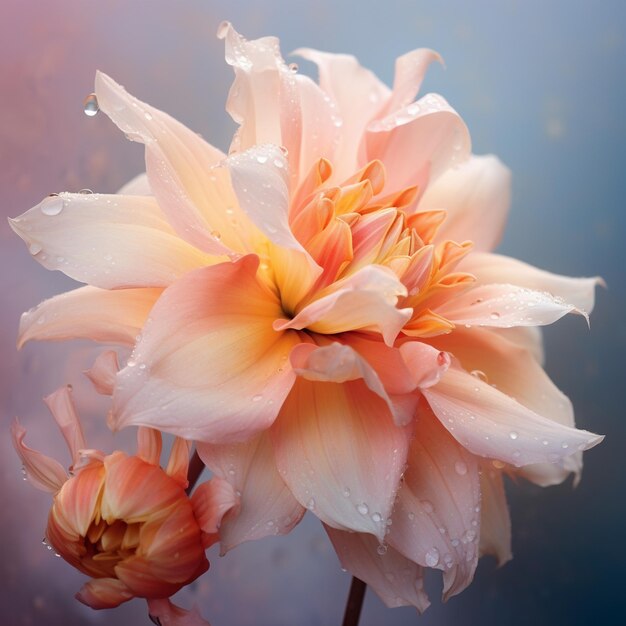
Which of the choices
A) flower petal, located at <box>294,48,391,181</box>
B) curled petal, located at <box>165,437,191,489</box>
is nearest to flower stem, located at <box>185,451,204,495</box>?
curled petal, located at <box>165,437,191,489</box>

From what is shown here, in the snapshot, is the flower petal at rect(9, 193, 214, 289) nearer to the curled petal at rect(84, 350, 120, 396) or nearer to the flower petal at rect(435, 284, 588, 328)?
the curled petal at rect(84, 350, 120, 396)

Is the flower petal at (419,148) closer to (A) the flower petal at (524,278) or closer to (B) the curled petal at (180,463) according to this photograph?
(A) the flower petal at (524,278)

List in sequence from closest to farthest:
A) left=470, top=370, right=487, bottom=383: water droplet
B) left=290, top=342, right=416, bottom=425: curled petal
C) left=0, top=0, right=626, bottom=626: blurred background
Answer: left=290, top=342, right=416, bottom=425: curled petal < left=470, top=370, right=487, bottom=383: water droplet < left=0, top=0, right=626, bottom=626: blurred background

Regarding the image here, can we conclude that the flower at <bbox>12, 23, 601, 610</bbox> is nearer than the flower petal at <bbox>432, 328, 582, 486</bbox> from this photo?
Yes

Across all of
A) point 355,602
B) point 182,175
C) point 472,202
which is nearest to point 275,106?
point 182,175

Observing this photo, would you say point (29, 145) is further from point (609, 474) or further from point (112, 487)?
→ point (609, 474)

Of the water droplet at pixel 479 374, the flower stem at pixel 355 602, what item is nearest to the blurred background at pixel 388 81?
the flower stem at pixel 355 602
